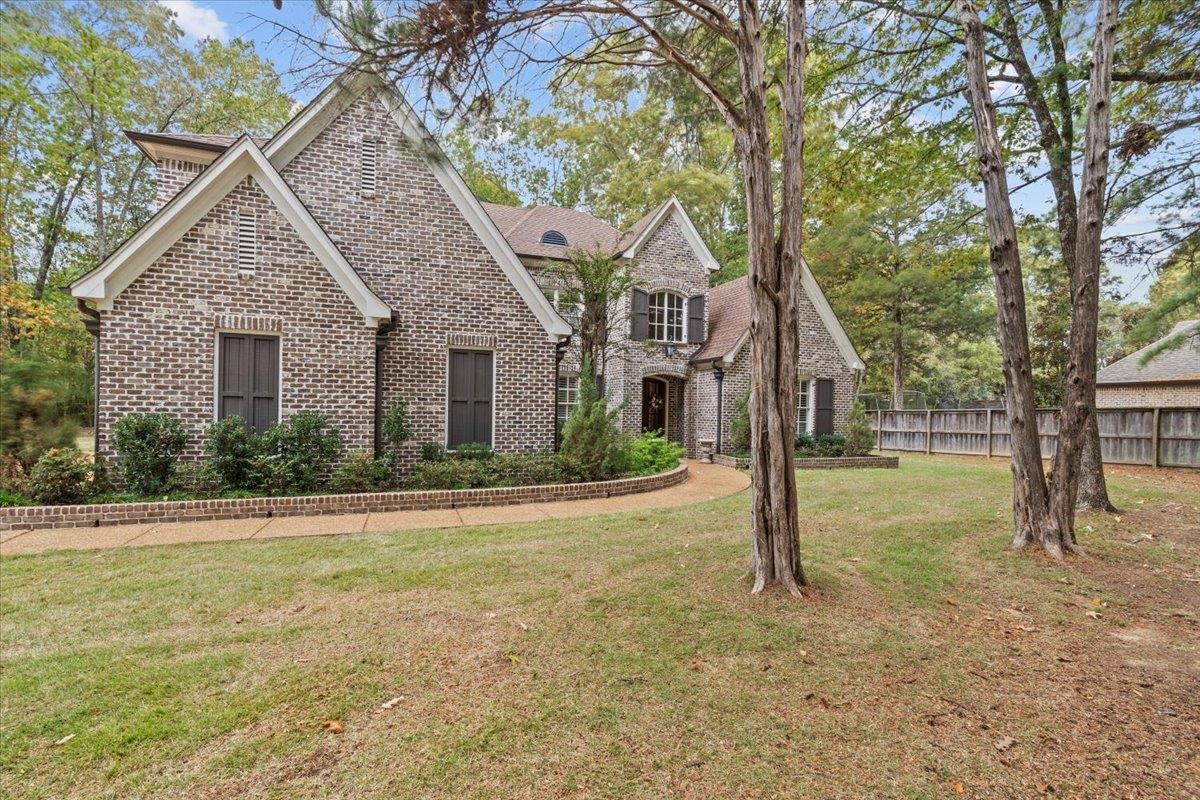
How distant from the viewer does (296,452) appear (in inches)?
316

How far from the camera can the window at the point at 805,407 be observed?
16.5 m

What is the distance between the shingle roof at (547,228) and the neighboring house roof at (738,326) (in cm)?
416

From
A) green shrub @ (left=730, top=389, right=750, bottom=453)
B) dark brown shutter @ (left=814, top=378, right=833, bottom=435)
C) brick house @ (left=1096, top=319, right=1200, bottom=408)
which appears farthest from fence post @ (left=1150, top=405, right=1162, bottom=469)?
green shrub @ (left=730, top=389, right=750, bottom=453)

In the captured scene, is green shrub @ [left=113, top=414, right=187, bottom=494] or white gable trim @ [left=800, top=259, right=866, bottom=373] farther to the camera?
white gable trim @ [left=800, top=259, right=866, bottom=373]

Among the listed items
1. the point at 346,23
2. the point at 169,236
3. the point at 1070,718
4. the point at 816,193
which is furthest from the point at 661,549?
the point at 169,236

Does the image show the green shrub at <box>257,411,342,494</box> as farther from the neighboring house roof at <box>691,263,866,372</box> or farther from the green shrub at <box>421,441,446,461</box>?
the neighboring house roof at <box>691,263,866,372</box>

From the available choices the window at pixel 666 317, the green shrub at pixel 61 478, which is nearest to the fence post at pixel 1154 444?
the window at pixel 666 317

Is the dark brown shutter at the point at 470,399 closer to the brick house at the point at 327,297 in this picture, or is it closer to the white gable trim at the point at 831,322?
the brick house at the point at 327,297

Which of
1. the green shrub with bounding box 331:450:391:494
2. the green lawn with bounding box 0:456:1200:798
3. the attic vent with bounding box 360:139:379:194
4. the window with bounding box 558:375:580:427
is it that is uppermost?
the attic vent with bounding box 360:139:379:194

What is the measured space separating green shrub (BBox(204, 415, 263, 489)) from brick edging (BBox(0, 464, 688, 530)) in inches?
25.8

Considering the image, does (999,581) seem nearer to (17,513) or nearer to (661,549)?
(661,549)

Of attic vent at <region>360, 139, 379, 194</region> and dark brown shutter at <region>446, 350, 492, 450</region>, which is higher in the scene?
attic vent at <region>360, 139, 379, 194</region>

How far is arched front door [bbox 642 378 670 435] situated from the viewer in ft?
57.1

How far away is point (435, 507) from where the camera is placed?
803 centimetres
